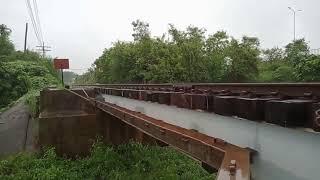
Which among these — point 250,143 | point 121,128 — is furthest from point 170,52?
point 250,143

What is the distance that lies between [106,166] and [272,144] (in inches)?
354

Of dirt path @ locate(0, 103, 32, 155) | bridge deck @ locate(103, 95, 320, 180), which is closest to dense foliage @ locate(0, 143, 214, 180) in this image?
dirt path @ locate(0, 103, 32, 155)

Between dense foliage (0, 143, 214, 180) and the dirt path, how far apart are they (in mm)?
1710

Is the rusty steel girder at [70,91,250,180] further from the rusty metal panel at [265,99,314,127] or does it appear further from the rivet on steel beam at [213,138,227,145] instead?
the rusty metal panel at [265,99,314,127]

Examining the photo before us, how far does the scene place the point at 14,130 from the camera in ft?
53.8

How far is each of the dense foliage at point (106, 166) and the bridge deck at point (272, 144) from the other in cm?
680

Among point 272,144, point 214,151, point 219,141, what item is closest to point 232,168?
point 272,144

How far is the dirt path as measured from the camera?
552 inches

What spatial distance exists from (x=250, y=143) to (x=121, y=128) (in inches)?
384

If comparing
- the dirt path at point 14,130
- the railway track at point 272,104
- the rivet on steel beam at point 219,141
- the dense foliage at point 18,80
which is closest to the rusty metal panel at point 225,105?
the railway track at point 272,104

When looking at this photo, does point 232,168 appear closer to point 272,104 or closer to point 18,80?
point 272,104

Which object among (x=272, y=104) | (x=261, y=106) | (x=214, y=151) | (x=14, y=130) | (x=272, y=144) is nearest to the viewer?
(x=272, y=104)

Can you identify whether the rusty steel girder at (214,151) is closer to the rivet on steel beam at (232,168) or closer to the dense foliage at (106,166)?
the rivet on steel beam at (232,168)

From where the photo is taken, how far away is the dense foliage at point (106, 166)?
10562mm
